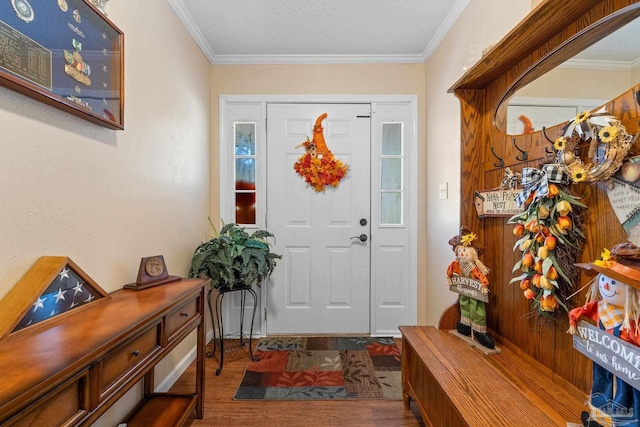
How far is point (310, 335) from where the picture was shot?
2830 mm

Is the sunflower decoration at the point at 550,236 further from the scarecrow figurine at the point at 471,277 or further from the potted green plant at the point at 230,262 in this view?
the potted green plant at the point at 230,262

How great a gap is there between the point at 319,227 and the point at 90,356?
2.13 metres

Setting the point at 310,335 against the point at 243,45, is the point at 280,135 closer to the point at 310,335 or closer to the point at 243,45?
the point at 243,45

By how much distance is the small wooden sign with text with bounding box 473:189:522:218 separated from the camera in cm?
132

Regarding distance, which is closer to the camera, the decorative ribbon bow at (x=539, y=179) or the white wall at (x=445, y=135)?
the decorative ribbon bow at (x=539, y=179)

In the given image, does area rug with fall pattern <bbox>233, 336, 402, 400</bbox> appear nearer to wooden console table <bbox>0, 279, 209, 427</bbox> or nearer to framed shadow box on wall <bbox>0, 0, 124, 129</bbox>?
wooden console table <bbox>0, 279, 209, 427</bbox>

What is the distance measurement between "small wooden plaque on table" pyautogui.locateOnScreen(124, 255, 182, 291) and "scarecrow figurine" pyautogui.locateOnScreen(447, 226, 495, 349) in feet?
5.00

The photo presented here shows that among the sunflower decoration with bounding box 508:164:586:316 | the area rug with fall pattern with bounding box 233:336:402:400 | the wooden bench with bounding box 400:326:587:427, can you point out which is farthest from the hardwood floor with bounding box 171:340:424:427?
the sunflower decoration with bounding box 508:164:586:316

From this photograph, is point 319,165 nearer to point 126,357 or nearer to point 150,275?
point 150,275

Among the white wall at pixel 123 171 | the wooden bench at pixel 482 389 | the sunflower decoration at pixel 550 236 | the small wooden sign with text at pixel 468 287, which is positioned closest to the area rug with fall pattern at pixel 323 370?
the wooden bench at pixel 482 389

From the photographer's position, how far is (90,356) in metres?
0.82

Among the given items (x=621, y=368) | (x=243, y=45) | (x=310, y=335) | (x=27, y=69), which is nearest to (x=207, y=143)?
(x=243, y=45)

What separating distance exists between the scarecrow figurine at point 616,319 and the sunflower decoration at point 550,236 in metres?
0.19

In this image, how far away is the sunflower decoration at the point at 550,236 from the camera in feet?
3.43
